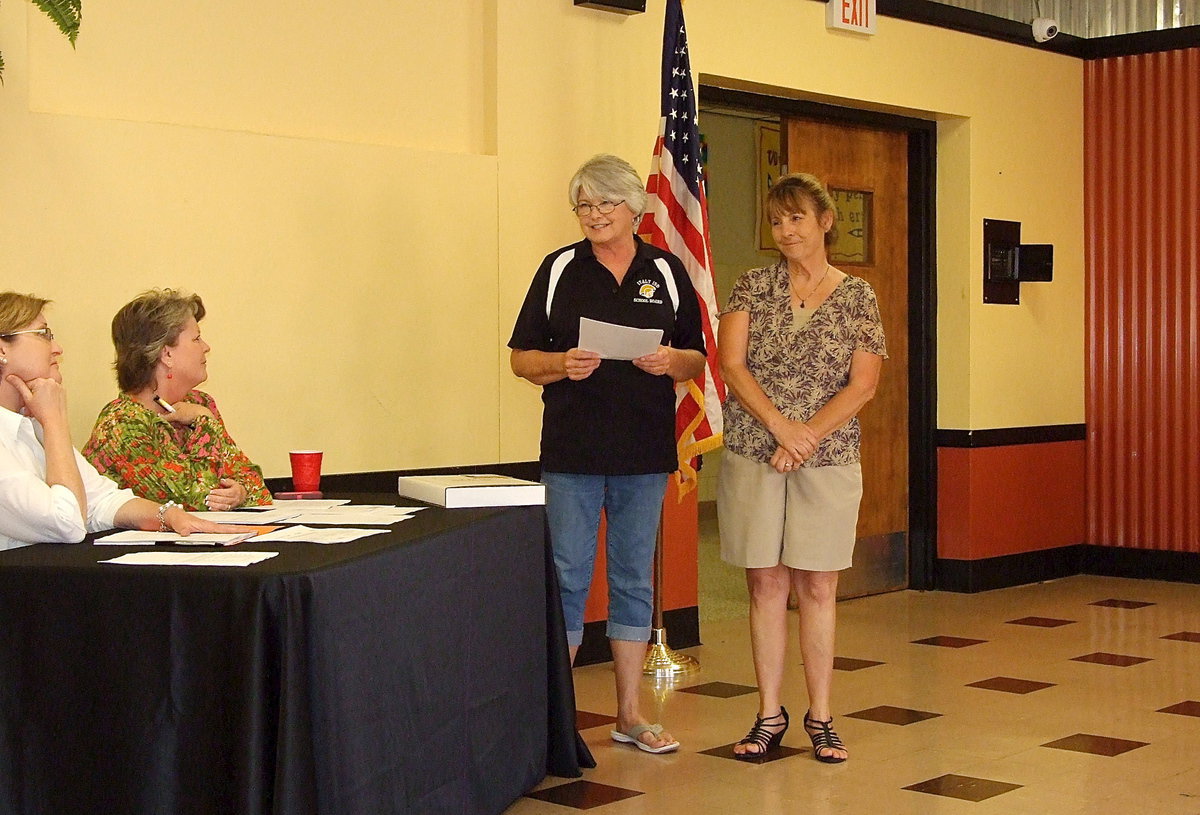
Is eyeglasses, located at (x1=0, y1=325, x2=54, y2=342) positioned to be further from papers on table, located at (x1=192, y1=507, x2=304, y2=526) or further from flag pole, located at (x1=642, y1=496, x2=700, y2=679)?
flag pole, located at (x1=642, y1=496, x2=700, y2=679)

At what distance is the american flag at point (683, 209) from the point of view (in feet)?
16.6

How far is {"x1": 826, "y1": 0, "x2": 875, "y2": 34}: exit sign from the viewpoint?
6309mm

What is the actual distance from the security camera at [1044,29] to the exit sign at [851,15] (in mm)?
1241

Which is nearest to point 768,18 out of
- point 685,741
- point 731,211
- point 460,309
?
point 460,309

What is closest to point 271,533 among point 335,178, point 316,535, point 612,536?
point 316,535

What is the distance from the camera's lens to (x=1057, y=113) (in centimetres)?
753

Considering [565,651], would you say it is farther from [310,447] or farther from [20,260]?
[20,260]

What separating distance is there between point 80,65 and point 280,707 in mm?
2486

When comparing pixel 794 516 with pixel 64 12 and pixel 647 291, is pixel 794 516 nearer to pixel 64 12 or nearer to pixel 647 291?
pixel 647 291

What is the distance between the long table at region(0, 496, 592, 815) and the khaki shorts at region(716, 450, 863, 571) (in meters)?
1.35

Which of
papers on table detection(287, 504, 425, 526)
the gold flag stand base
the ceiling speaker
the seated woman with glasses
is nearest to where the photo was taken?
papers on table detection(287, 504, 425, 526)

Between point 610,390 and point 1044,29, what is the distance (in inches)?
170

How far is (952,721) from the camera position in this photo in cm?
447

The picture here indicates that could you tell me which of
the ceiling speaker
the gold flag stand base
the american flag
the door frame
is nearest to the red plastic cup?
the american flag
